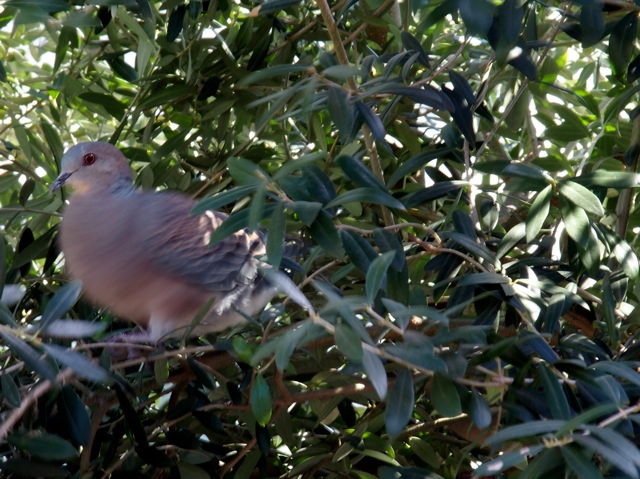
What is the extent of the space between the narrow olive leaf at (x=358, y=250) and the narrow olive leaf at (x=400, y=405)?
229mm

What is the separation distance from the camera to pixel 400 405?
138 cm

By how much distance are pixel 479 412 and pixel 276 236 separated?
405 millimetres

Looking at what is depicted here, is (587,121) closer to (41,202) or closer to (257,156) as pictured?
(257,156)

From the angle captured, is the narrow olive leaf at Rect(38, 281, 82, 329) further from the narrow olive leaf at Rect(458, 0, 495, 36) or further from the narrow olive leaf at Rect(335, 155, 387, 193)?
the narrow olive leaf at Rect(458, 0, 495, 36)

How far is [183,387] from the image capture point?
2092mm

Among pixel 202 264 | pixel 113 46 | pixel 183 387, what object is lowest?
pixel 183 387

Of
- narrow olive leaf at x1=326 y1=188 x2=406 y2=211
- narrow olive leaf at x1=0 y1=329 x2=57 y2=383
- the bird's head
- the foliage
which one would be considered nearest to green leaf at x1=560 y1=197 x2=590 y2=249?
the foliage

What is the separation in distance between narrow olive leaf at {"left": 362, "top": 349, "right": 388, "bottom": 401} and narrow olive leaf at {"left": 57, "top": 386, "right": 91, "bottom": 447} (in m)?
0.67

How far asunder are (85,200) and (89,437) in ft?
2.80

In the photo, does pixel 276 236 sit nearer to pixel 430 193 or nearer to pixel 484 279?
pixel 484 279

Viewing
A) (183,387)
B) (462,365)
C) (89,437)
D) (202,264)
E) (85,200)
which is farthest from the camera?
(85,200)

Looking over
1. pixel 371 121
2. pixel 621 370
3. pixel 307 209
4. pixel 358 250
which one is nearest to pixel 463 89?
pixel 371 121

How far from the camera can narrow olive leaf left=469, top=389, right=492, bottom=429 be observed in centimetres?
138

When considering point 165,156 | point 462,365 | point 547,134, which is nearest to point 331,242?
point 462,365
